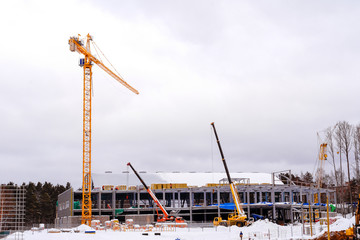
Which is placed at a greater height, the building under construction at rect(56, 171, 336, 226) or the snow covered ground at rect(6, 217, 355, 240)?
the building under construction at rect(56, 171, 336, 226)

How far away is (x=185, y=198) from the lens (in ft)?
440

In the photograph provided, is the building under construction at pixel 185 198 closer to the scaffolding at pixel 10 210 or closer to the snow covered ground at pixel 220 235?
the snow covered ground at pixel 220 235

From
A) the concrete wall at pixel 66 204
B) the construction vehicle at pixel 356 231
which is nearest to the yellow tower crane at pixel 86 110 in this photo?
the concrete wall at pixel 66 204

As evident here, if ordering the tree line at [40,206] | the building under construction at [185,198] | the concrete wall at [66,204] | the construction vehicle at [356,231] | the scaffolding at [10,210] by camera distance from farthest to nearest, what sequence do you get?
the tree line at [40,206] < the concrete wall at [66,204] < the building under construction at [185,198] < the scaffolding at [10,210] < the construction vehicle at [356,231]

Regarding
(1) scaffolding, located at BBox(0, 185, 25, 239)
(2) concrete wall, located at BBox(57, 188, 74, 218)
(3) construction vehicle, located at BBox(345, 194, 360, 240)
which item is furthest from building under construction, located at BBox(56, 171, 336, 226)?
(3) construction vehicle, located at BBox(345, 194, 360, 240)

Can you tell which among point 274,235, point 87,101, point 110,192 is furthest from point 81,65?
point 274,235

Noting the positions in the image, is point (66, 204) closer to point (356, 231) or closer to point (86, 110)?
point (86, 110)

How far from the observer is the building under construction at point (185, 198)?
371ft

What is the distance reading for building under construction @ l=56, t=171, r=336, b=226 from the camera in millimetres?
113000

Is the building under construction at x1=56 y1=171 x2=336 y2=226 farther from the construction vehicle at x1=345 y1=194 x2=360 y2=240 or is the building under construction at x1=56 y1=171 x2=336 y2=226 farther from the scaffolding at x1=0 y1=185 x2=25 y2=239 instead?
the construction vehicle at x1=345 y1=194 x2=360 y2=240

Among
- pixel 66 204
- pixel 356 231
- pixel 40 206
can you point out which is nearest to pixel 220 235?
pixel 356 231

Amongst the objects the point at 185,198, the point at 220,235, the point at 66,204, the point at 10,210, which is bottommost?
the point at 220,235

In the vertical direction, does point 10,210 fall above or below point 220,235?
above

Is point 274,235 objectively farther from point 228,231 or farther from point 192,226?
point 192,226
